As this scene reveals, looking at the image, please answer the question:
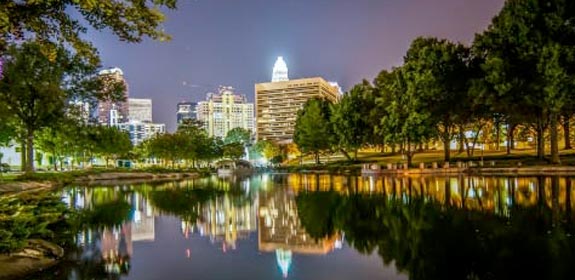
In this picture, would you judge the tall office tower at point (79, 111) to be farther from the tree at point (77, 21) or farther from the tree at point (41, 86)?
the tree at point (77, 21)

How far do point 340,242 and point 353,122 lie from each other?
68701 mm

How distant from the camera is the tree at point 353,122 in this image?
8081 cm

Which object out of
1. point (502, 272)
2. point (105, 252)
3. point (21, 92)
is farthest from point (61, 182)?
point (502, 272)

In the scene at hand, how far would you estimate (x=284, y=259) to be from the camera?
441 inches

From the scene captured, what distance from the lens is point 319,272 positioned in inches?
386

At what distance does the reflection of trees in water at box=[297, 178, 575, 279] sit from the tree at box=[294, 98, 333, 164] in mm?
72589

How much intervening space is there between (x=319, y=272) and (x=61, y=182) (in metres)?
50.1

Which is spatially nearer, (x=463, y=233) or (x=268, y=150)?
(x=463, y=233)

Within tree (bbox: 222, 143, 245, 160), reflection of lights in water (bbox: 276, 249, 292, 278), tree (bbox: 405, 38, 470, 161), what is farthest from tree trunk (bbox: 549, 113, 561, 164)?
tree (bbox: 222, 143, 245, 160)

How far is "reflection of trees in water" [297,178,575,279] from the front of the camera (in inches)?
369

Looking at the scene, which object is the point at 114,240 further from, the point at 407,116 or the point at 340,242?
the point at 407,116

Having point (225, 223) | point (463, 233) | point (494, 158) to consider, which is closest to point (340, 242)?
point (463, 233)

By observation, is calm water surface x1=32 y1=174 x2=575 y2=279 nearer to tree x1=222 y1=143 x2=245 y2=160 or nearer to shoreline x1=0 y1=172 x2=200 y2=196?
shoreline x1=0 y1=172 x2=200 y2=196

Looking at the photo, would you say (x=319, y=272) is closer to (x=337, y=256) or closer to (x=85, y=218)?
(x=337, y=256)
